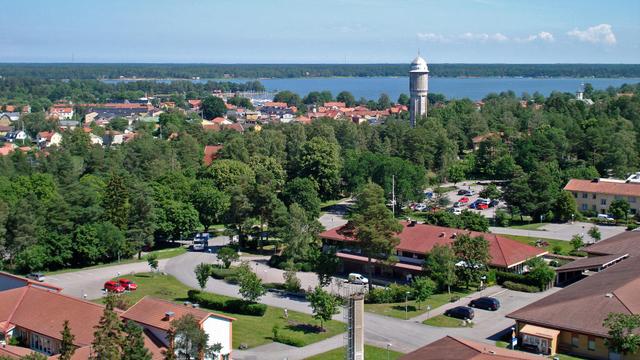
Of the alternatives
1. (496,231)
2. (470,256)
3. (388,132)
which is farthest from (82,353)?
(388,132)

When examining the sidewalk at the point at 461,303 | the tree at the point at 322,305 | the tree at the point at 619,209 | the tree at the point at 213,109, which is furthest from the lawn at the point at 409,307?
the tree at the point at 213,109

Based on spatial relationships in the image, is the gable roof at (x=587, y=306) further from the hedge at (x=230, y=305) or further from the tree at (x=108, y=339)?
the tree at (x=108, y=339)

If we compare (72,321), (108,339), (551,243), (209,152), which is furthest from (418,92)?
(108,339)

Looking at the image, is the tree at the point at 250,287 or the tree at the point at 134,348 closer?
the tree at the point at 134,348

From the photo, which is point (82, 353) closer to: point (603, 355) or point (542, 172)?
point (603, 355)

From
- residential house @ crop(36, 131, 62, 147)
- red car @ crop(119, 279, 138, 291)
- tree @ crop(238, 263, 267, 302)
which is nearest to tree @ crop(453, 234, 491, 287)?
tree @ crop(238, 263, 267, 302)
